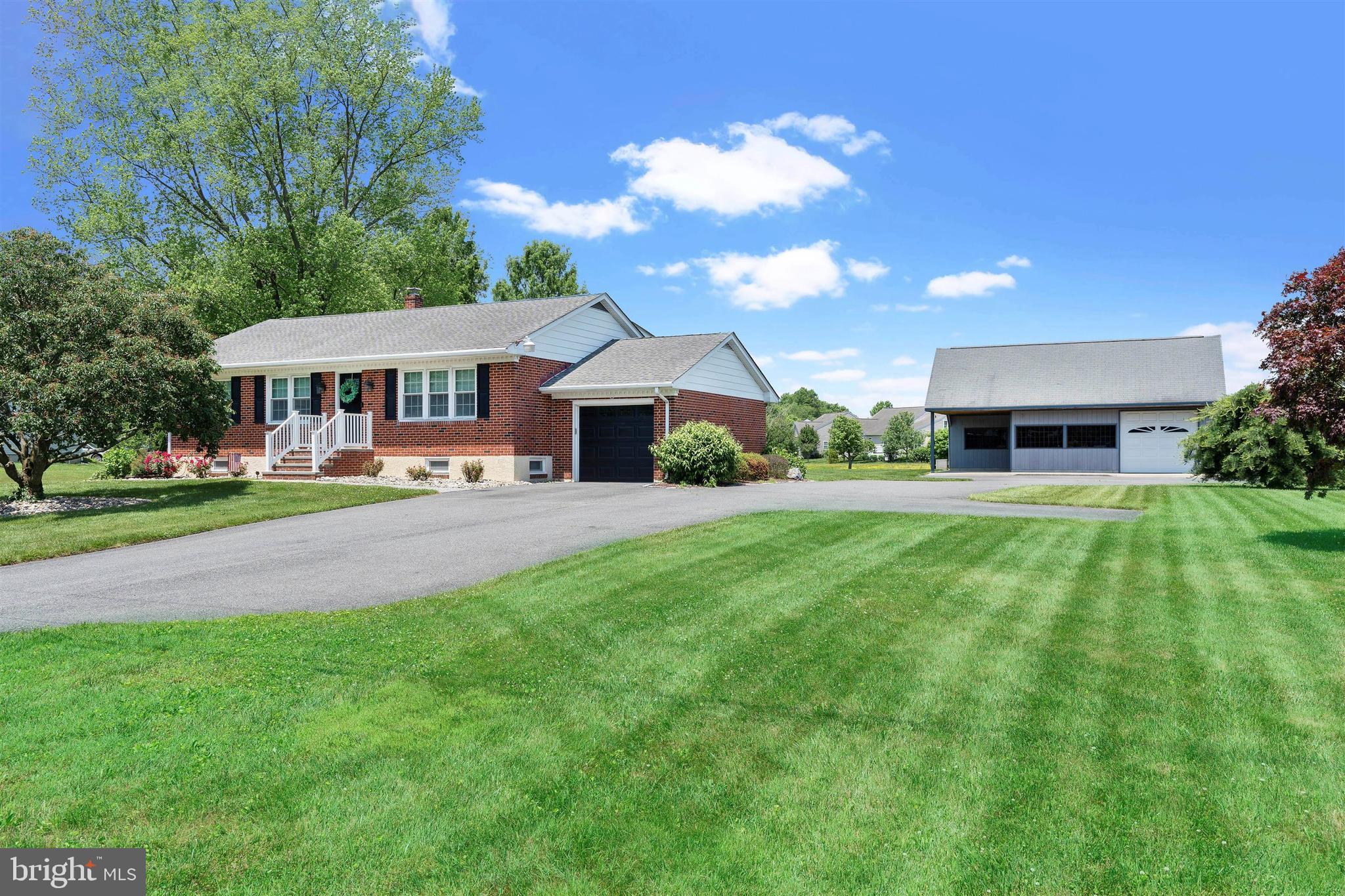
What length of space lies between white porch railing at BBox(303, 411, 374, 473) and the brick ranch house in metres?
0.04

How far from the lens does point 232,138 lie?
36719 mm

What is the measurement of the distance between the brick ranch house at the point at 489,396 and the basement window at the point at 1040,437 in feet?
49.7

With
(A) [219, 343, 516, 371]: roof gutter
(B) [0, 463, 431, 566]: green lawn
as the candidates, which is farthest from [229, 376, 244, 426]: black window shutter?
(B) [0, 463, 431, 566]: green lawn

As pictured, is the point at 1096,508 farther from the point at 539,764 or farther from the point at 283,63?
the point at 283,63

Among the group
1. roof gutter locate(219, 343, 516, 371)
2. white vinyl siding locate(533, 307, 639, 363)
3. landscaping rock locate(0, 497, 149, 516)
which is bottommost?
landscaping rock locate(0, 497, 149, 516)

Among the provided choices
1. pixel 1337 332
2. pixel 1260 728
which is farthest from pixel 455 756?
pixel 1337 332

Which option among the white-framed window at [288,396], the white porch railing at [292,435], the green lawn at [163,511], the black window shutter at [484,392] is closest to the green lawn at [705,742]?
the green lawn at [163,511]

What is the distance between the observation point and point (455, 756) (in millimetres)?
4102

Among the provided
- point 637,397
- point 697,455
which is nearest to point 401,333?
point 637,397

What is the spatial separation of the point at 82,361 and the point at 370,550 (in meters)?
10.3

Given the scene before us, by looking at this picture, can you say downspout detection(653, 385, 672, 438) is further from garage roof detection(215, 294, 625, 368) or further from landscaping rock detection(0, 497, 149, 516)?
landscaping rock detection(0, 497, 149, 516)

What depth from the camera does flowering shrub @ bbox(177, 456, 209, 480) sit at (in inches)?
967

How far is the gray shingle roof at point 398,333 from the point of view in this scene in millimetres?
23516

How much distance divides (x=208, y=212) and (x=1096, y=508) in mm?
41307
